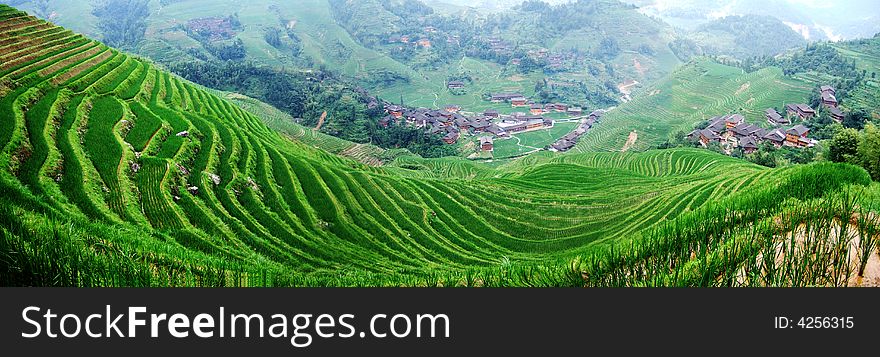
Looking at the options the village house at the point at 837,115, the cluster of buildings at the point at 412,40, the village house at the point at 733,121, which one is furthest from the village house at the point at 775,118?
the cluster of buildings at the point at 412,40

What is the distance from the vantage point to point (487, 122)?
225 feet

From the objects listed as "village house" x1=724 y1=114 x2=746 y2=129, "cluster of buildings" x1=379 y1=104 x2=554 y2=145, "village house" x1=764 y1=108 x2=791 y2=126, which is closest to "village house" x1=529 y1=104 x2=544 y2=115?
"cluster of buildings" x1=379 y1=104 x2=554 y2=145

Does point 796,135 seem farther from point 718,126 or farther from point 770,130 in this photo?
point 718,126

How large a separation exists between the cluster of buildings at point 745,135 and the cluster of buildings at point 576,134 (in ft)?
50.1

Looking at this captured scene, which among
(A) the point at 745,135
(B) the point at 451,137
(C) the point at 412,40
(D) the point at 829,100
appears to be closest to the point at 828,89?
(D) the point at 829,100

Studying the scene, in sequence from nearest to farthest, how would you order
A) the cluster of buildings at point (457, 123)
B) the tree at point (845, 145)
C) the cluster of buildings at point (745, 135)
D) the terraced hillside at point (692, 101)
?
the tree at point (845, 145)
the cluster of buildings at point (745, 135)
the terraced hillside at point (692, 101)
the cluster of buildings at point (457, 123)

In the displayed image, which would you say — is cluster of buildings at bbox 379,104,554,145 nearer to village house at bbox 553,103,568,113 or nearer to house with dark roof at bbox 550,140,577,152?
house with dark roof at bbox 550,140,577,152

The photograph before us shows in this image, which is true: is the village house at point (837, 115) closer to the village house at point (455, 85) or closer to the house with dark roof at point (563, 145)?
the house with dark roof at point (563, 145)

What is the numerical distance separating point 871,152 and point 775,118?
3864cm

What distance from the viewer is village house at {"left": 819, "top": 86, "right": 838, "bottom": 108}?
50844 mm

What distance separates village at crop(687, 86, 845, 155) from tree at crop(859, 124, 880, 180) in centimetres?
2380

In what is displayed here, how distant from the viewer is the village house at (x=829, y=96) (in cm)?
5084

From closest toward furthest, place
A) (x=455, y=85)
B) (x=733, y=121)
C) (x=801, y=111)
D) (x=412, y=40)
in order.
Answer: (x=801, y=111) < (x=733, y=121) < (x=455, y=85) < (x=412, y=40)

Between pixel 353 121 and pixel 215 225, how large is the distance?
54257mm
